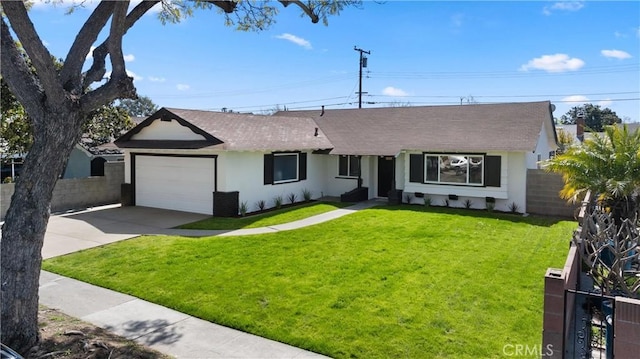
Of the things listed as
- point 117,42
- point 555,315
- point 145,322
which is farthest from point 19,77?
point 555,315

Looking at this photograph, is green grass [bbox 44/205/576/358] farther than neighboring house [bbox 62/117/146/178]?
No

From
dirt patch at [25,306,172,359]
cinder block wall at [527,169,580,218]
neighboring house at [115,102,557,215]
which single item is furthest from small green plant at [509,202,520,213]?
dirt patch at [25,306,172,359]

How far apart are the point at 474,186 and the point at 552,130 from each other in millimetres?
6192

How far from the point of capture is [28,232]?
5.49 m

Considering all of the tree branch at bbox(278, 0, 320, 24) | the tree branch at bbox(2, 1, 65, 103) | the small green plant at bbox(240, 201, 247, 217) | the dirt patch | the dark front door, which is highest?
the tree branch at bbox(278, 0, 320, 24)

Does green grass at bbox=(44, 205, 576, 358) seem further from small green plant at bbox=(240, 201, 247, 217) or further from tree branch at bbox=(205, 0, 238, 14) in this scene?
→ tree branch at bbox=(205, 0, 238, 14)

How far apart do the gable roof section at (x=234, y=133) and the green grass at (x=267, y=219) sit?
242cm

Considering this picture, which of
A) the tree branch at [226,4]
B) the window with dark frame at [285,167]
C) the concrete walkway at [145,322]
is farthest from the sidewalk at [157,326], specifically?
the window with dark frame at [285,167]

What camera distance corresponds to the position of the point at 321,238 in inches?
469

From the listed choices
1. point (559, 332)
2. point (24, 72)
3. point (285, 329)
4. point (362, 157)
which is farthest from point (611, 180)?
point (24, 72)

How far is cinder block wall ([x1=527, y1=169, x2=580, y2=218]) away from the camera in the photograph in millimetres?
15953

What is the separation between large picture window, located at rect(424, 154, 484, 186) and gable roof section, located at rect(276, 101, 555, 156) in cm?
52

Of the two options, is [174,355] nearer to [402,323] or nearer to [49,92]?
[402,323]

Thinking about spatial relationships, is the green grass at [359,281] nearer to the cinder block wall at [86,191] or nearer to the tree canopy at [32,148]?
the tree canopy at [32,148]
